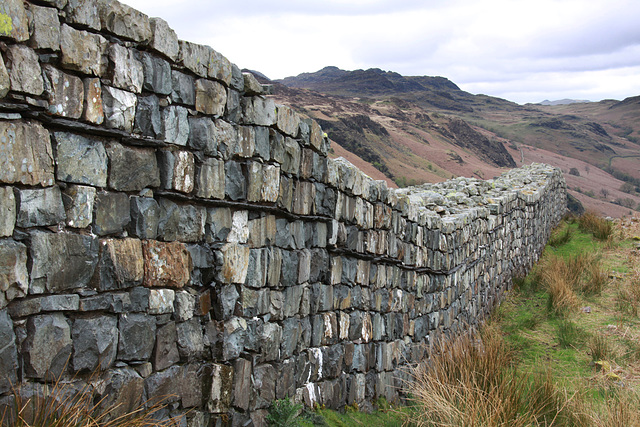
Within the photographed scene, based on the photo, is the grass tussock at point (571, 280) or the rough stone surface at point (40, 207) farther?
the grass tussock at point (571, 280)

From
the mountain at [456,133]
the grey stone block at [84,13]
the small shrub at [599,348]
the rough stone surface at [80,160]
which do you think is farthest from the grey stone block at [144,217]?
the mountain at [456,133]

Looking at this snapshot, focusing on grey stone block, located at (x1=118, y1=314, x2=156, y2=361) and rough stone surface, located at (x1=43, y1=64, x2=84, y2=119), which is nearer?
rough stone surface, located at (x1=43, y1=64, x2=84, y2=119)

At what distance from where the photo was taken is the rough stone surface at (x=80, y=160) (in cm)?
240

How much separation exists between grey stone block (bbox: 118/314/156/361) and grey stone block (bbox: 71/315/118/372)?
5 cm

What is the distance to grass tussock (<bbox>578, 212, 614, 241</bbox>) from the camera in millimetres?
13914

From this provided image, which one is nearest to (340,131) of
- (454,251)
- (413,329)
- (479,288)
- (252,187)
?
(479,288)

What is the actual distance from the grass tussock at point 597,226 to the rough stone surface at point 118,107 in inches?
537

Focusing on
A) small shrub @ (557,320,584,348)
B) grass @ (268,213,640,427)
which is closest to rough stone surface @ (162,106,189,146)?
grass @ (268,213,640,427)

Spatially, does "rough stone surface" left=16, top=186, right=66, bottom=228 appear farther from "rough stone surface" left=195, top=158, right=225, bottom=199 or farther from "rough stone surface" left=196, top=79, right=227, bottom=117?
"rough stone surface" left=196, top=79, right=227, bottom=117

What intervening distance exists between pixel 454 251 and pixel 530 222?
6198mm

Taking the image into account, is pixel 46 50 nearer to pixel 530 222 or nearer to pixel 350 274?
pixel 350 274

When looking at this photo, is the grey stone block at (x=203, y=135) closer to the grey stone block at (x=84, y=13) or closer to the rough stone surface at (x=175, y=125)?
the rough stone surface at (x=175, y=125)

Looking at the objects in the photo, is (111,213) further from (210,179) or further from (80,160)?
(210,179)

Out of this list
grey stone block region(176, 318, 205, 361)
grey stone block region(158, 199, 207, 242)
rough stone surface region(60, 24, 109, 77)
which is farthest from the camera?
grey stone block region(176, 318, 205, 361)
